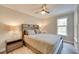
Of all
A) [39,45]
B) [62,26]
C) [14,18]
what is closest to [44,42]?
[39,45]

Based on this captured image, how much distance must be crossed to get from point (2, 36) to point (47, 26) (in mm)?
1497

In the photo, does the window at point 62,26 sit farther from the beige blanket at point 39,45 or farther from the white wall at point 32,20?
the beige blanket at point 39,45

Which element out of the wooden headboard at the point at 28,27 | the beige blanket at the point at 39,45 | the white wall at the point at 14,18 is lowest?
the beige blanket at the point at 39,45

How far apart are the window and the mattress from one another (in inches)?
7.4

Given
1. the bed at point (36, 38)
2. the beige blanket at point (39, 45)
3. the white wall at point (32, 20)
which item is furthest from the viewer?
the white wall at point (32, 20)

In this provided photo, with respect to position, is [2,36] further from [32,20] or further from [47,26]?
[47,26]

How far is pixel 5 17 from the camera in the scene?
234 cm

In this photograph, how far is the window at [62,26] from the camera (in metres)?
2.34

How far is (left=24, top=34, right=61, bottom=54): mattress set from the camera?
72.1 inches

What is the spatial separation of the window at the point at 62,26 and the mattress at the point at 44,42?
19 cm

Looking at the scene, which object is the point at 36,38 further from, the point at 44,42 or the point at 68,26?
the point at 68,26

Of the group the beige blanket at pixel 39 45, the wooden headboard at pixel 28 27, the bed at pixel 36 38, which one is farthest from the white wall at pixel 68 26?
the beige blanket at pixel 39 45

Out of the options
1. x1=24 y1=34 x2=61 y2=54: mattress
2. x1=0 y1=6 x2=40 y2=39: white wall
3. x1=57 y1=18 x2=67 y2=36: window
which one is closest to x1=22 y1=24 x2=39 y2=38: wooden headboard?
x1=0 y1=6 x2=40 y2=39: white wall
